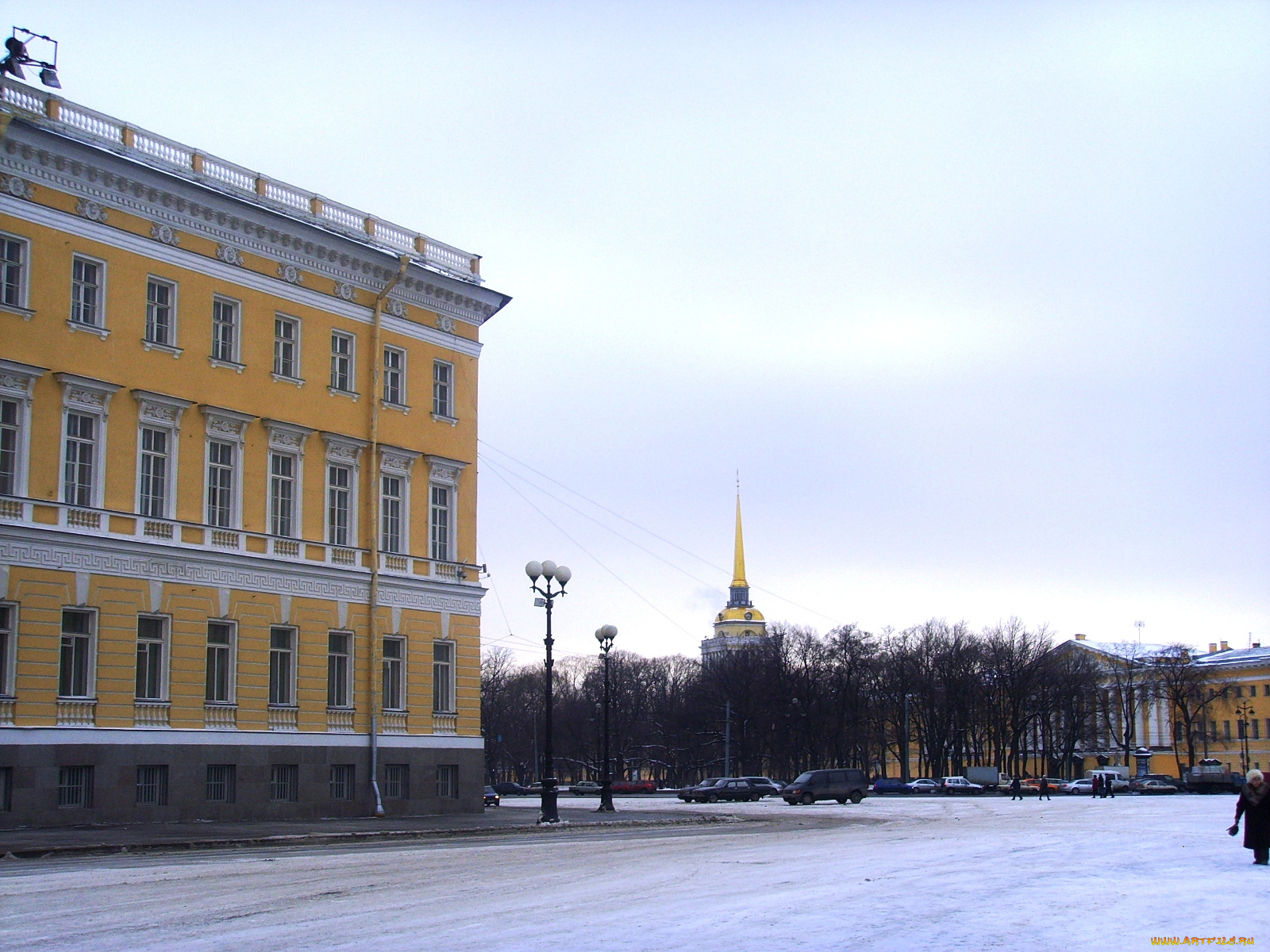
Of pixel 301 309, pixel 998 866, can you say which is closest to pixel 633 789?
pixel 301 309

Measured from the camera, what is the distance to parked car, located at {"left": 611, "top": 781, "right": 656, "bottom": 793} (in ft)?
322

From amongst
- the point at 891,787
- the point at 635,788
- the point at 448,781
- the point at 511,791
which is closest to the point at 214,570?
the point at 448,781

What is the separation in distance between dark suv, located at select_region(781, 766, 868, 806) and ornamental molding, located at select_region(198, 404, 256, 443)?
97.7ft

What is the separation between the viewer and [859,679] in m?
102

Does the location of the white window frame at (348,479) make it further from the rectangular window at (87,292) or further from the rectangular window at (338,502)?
the rectangular window at (87,292)

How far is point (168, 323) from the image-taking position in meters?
Result: 35.7

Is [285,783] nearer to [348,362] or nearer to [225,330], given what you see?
[348,362]

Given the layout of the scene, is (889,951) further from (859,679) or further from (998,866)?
(859,679)

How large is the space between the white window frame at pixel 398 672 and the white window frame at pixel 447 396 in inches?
290

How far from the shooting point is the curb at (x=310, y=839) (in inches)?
955

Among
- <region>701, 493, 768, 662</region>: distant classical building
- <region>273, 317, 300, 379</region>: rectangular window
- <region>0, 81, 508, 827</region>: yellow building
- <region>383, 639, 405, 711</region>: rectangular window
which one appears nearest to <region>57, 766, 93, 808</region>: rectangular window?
<region>0, 81, 508, 827</region>: yellow building

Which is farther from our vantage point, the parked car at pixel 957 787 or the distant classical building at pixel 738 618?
the distant classical building at pixel 738 618

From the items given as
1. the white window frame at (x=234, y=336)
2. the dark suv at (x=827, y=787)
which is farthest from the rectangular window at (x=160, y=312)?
the dark suv at (x=827, y=787)

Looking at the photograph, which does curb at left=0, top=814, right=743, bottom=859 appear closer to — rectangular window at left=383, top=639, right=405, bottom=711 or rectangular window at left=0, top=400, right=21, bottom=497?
rectangular window at left=383, top=639, right=405, bottom=711
